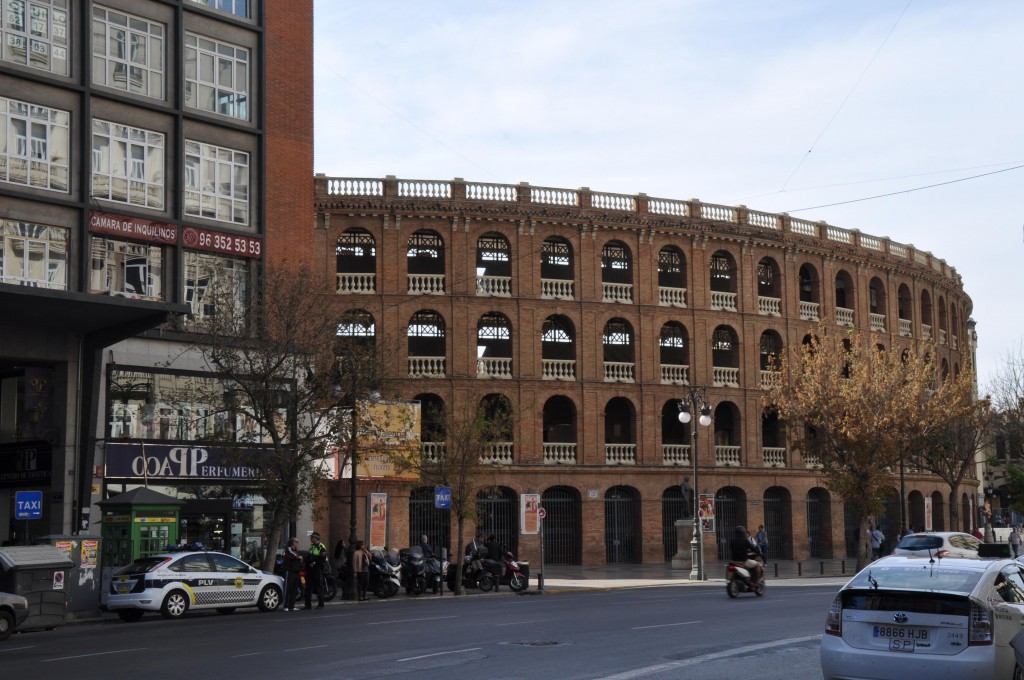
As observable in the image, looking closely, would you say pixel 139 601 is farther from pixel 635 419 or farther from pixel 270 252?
pixel 635 419

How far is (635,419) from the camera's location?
54.6m

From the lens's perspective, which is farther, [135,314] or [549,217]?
[549,217]

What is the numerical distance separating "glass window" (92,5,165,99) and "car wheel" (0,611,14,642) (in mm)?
16545

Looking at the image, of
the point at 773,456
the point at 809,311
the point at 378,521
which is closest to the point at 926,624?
the point at 378,521

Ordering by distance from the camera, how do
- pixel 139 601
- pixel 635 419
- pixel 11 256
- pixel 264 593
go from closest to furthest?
pixel 139 601 → pixel 264 593 → pixel 11 256 → pixel 635 419

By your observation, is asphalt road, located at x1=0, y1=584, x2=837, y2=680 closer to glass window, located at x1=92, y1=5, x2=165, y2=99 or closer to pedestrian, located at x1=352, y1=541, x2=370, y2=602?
pedestrian, located at x1=352, y1=541, x2=370, y2=602

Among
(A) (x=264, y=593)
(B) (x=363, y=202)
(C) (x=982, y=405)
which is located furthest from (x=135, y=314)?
(C) (x=982, y=405)

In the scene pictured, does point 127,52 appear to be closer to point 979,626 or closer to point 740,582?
point 740,582

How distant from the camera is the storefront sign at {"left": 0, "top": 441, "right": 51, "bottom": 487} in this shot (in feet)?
107

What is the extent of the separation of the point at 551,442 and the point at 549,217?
9940mm

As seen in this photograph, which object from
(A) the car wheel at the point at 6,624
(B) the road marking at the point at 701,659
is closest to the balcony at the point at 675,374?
(A) the car wheel at the point at 6,624

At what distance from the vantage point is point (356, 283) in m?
51.4

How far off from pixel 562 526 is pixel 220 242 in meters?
22.6

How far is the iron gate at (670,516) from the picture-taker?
5471cm
